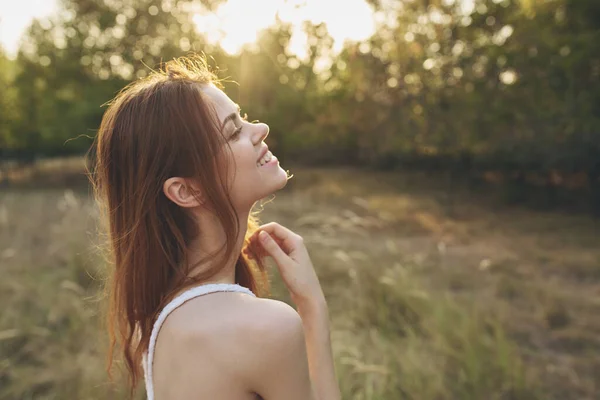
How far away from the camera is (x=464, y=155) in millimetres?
17250

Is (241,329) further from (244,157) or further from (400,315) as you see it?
(400,315)

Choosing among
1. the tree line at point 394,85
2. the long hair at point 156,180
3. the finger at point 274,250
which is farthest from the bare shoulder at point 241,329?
the tree line at point 394,85

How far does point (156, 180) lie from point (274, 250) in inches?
16.4

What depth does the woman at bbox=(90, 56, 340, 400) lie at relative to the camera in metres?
1.14

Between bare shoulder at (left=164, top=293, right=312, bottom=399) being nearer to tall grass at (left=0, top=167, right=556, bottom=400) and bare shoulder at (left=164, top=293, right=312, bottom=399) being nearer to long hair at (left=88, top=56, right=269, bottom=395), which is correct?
long hair at (left=88, top=56, right=269, bottom=395)

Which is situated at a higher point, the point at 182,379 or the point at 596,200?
the point at 182,379

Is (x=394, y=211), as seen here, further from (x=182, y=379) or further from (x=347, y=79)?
(x=182, y=379)

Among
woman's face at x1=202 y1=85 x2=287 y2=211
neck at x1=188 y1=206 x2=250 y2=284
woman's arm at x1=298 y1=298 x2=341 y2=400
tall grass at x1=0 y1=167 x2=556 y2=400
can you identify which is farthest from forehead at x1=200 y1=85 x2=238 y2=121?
tall grass at x1=0 y1=167 x2=556 y2=400

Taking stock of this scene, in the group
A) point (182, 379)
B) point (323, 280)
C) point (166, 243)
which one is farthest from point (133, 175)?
point (323, 280)

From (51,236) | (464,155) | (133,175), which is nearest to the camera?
(133,175)

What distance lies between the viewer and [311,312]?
1548mm

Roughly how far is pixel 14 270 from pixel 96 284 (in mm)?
1060

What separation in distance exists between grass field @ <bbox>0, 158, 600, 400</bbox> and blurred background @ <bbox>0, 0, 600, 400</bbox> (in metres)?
0.02

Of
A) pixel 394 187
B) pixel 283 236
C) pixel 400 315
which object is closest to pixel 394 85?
pixel 394 187
